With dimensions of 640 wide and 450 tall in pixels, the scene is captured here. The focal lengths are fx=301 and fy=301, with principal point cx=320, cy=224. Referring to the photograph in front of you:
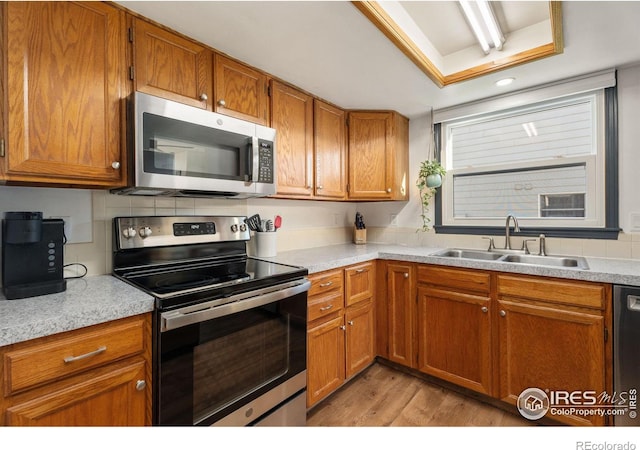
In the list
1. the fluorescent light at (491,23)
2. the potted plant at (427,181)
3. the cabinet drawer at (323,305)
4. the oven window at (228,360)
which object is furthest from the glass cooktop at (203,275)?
the fluorescent light at (491,23)

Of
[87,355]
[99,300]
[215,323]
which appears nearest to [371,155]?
[215,323]

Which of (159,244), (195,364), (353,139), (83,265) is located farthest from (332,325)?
(353,139)

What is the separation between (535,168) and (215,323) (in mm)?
2435

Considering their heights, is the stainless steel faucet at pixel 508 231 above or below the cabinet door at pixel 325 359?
above

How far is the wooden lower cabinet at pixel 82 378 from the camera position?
87 cm

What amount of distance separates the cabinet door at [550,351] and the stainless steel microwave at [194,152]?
1645mm

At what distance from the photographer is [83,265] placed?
1.46 meters

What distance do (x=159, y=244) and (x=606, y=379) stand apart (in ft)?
7.88

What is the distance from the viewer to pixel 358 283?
6.95 feet

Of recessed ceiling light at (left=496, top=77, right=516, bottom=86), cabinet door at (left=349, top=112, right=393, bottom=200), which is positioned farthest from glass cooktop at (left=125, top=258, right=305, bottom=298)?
recessed ceiling light at (left=496, top=77, right=516, bottom=86)

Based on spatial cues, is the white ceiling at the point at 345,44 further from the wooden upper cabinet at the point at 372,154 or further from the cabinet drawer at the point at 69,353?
the cabinet drawer at the point at 69,353

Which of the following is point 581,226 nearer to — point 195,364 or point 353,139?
point 353,139

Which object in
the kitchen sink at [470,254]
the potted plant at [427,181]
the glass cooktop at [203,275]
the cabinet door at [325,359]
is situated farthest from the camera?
the potted plant at [427,181]

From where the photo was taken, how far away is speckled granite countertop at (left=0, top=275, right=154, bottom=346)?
2.85 ft
